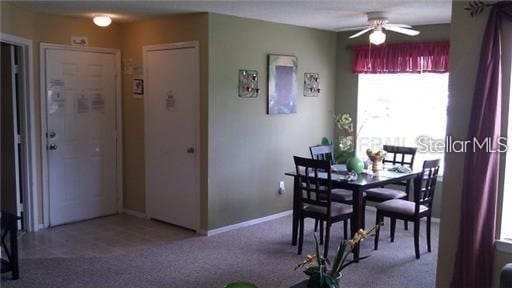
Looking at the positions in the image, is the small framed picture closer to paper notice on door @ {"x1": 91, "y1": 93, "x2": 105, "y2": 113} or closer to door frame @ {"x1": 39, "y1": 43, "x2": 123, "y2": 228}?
door frame @ {"x1": 39, "y1": 43, "x2": 123, "y2": 228}

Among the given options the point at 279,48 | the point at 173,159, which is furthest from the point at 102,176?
the point at 279,48

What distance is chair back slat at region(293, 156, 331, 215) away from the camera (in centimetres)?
438

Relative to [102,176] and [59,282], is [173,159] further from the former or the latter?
[59,282]

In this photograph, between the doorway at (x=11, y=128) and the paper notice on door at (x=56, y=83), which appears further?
the paper notice on door at (x=56, y=83)

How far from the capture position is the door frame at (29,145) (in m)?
5.06

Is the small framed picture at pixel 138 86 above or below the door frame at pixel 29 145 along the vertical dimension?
above

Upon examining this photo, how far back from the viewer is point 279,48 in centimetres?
579

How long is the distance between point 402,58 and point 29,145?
431cm

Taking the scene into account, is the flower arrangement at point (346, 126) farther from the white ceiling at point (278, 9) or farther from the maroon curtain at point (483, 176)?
the maroon curtain at point (483, 176)

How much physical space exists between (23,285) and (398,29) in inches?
157

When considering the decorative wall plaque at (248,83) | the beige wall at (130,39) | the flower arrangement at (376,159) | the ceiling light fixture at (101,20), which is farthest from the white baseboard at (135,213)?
the flower arrangement at (376,159)

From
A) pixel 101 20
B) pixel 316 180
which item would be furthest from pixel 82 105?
pixel 316 180

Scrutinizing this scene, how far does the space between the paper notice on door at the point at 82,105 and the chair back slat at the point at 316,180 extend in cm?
262

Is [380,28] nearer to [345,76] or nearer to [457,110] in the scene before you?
[345,76]
